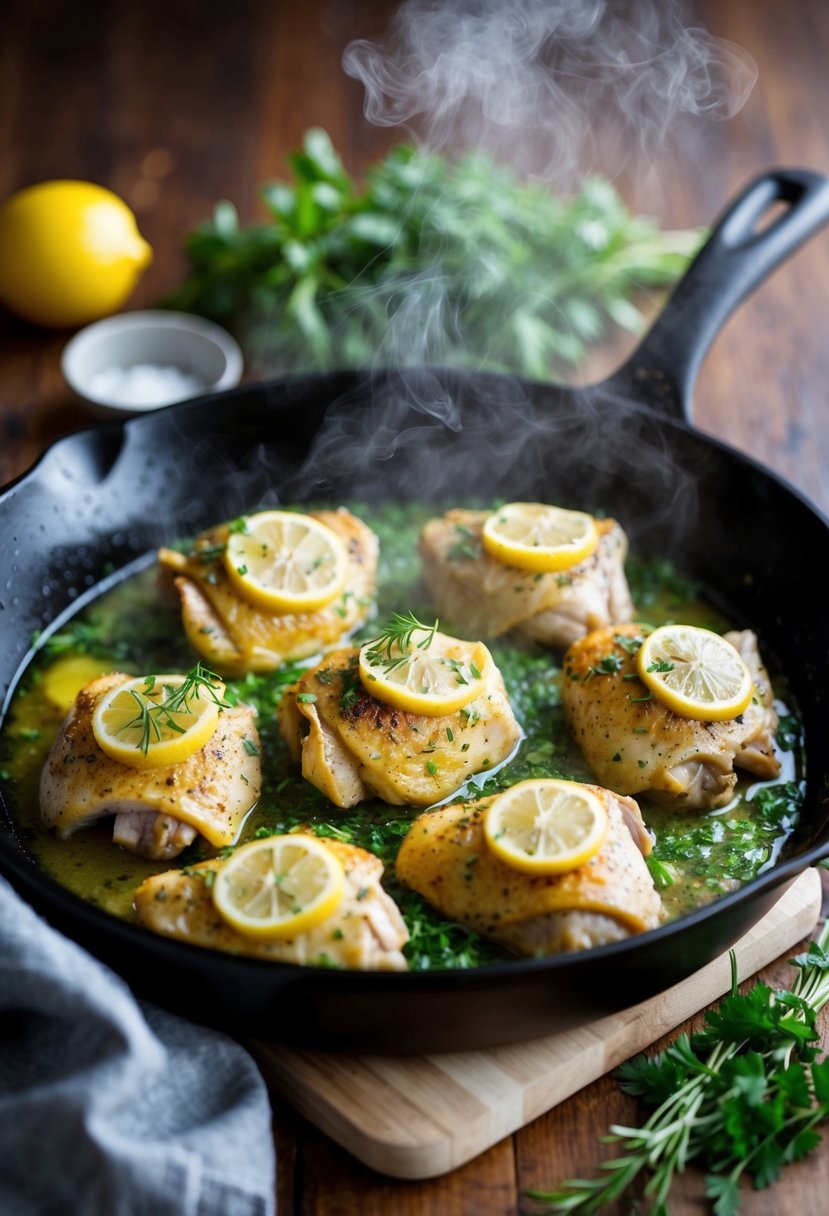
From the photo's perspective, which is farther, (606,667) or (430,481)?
(430,481)

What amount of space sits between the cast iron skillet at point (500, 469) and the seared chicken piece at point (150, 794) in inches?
8.1

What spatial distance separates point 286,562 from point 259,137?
3807mm

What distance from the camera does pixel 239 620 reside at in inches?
Result: 164

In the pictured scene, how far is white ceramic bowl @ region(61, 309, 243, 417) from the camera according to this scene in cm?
547

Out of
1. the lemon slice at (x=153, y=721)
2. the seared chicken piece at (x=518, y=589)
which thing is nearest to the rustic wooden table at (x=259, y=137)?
the seared chicken piece at (x=518, y=589)

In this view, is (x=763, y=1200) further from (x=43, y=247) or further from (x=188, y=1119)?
(x=43, y=247)

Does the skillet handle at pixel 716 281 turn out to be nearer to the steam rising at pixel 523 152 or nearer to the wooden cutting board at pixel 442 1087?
the steam rising at pixel 523 152

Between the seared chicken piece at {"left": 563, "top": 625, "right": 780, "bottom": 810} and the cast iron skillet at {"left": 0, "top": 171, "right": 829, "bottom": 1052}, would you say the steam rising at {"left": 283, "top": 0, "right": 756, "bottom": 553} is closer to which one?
the cast iron skillet at {"left": 0, "top": 171, "right": 829, "bottom": 1052}

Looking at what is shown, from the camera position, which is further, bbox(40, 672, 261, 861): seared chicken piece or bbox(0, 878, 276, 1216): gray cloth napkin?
bbox(40, 672, 261, 861): seared chicken piece

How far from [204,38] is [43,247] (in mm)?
2753

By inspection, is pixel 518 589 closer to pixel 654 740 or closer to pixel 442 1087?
pixel 654 740

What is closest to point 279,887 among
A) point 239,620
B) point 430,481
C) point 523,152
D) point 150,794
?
point 150,794

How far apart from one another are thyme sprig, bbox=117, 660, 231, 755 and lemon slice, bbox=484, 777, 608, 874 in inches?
35.7

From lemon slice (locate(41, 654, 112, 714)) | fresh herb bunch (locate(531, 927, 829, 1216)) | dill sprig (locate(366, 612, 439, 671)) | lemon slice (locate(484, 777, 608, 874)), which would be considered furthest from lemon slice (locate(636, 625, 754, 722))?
lemon slice (locate(41, 654, 112, 714))
